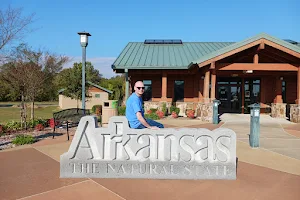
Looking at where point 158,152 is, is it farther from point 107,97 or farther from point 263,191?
point 107,97

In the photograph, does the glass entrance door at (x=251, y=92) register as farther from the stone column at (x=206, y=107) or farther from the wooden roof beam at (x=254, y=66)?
the stone column at (x=206, y=107)

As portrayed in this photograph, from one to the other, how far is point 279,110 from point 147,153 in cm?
1372

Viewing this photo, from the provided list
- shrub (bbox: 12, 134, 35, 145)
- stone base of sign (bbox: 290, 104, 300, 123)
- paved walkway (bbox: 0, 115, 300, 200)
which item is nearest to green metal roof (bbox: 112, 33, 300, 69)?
stone base of sign (bbox: 290, 104, 300, 123)

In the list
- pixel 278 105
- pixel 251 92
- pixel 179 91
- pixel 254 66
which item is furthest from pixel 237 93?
pixel 254 66

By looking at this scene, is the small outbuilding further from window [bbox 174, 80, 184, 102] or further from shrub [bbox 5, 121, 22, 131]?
shrub [bbox 5, 121, 22, 131]

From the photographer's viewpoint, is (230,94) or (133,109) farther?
(230,94)

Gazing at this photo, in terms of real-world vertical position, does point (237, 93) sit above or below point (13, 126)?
above

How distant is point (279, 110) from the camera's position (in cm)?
1520

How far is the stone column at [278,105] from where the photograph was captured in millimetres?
15102

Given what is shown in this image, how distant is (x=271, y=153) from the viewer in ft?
20.2

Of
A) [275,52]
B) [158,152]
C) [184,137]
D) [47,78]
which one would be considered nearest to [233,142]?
[184,137]

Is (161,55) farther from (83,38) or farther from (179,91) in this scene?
(83,38)

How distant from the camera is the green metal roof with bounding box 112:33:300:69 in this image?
41.9 ft

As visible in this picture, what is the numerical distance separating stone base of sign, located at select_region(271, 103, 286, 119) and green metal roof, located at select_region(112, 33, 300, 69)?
3945mm
